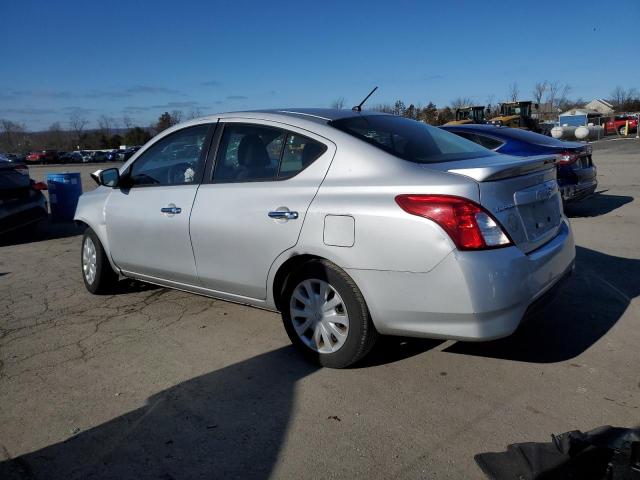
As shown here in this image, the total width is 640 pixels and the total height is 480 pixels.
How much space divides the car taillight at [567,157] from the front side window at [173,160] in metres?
5.96

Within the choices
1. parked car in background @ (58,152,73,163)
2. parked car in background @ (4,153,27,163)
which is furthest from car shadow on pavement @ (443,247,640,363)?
parked car in background @ (58,152,73,163)

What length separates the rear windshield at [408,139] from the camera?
3598 millimetres

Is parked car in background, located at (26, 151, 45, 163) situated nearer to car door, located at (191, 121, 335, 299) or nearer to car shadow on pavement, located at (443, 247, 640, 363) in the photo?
car door, located at (191, 121, 335, 299)

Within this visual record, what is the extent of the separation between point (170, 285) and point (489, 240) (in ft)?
8.95

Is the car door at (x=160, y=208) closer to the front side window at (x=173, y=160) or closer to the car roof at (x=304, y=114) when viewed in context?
the front side window at (x=173, y=160)

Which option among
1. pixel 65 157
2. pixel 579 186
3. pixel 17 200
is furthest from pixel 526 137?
pixel 65 157

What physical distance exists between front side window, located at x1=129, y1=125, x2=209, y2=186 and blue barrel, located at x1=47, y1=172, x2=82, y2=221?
692 centimetres

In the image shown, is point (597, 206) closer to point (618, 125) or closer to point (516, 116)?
point (516, 116)

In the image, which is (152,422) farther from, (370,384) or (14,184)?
(14,184)

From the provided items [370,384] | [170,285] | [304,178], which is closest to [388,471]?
[370,384]

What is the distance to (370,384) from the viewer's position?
337cm

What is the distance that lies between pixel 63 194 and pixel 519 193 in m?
10.0

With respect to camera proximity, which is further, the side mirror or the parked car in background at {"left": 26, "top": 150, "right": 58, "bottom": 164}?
the parked car in background at {"left": 26, "top": 150, "right": 58, "bottom": 164}

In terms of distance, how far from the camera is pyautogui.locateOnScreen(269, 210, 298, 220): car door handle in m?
3.51
